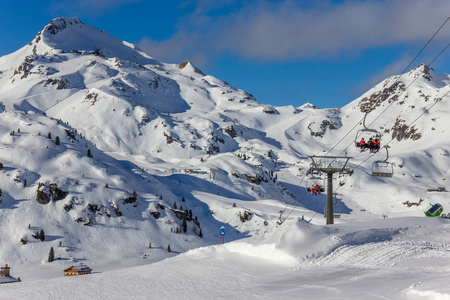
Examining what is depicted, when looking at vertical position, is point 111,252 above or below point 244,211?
below

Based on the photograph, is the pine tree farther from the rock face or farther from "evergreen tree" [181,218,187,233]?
"evergreen tree" [181,218,187,233]

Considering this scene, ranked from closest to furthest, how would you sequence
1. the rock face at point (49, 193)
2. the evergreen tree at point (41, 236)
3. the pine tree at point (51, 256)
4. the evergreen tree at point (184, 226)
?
1. the pine tree at point (51, 256)
2. the evergreen tree at point (41, 236)
3. the rock face at point (49, 193)
4. the evergreen tree at point (184, 226)

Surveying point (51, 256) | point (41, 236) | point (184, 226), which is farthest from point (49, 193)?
point (184, 226)

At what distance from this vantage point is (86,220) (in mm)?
81500

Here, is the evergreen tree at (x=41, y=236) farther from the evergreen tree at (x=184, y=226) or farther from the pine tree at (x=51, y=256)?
the evergreen tree at (x=184, y=226)

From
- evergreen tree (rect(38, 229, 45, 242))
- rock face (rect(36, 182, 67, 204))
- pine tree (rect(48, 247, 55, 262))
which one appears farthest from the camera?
rock face (rect(36, 182, 67, 204))

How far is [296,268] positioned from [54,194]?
7069 cm

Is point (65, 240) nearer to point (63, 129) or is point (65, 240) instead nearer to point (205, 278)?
point (63, 129)

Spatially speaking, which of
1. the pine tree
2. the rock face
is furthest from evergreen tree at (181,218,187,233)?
the pine tree

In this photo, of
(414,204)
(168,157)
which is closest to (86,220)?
(168,157)

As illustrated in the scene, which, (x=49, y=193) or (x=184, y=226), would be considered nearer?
(x=49, y=193)

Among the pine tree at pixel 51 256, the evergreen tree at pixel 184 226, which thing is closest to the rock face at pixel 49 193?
the pine tree at pixel 51 256

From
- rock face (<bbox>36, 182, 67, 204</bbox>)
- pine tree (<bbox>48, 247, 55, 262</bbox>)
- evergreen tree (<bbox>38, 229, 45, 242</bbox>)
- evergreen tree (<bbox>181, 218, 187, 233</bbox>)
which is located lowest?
pine tree (<bbox>48, 247, 55, 262</bbox>)

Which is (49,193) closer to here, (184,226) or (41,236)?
(41,236)
